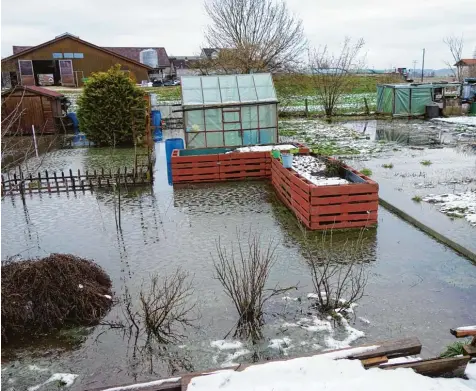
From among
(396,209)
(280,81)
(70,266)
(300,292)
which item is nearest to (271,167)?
(396,209)

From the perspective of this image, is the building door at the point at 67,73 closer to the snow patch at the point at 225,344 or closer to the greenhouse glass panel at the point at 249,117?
the greenhouse glass panel at the point at 249,117

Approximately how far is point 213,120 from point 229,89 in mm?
1433

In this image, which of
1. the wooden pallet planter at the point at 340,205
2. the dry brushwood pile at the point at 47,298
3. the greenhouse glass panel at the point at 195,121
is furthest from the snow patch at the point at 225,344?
the greenhouse glass panel at the point at 195,121

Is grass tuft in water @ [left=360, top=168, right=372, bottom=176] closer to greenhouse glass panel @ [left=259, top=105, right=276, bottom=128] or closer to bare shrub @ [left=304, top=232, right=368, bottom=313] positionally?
greenhouse glass panel @ [left=259, top=105, right=276, bottom=128]

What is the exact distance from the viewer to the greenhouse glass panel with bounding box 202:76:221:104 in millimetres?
16562

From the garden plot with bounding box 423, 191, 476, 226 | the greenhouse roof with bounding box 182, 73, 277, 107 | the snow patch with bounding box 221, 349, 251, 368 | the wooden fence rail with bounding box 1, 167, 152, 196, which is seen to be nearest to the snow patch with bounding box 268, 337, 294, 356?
the snow patch with bounding box 221, 349, 251, 368

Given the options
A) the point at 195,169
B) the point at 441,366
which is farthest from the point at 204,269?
the point at 195,169

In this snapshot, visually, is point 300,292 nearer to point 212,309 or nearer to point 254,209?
point 212,309

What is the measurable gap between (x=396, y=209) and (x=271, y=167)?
4652mm

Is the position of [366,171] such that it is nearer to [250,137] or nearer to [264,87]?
[250,137]

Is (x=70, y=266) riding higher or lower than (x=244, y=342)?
higher

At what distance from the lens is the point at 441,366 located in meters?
4.27

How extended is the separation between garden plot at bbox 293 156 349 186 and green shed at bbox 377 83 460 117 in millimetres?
19568

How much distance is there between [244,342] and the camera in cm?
571
